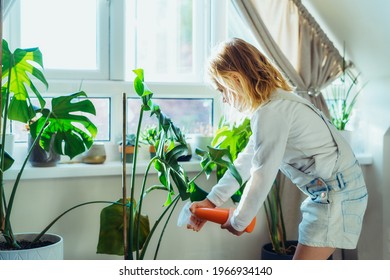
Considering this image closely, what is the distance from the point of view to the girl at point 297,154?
2.00 m

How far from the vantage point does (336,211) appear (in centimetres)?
208

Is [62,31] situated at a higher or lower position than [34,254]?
higher

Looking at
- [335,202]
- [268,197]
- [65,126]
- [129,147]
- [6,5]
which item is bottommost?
[268,197]

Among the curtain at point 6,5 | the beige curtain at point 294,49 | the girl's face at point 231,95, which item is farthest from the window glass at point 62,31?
the girl's face at point 231,95

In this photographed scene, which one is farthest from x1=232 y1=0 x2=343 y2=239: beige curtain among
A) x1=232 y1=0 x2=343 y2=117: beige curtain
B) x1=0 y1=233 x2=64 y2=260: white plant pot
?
x1=0 y1=233 x2=64 y2=260: white plant pot

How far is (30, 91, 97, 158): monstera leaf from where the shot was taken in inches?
84.7

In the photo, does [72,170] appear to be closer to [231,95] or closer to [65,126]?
[65,126]

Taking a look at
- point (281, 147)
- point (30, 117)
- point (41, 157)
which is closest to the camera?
point (281, 147)

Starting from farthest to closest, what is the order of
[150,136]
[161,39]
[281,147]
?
[161,39], [150,136], [281,147]

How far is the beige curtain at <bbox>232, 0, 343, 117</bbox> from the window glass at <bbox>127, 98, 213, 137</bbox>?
0.41 m

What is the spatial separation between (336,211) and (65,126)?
1.01 m

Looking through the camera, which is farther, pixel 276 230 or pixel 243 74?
pixel 276 230

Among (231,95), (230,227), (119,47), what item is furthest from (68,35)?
(230,227)

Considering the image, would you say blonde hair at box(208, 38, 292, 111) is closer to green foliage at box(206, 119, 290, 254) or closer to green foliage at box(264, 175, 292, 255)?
green foliage at box(206, 119, 290, 254)
